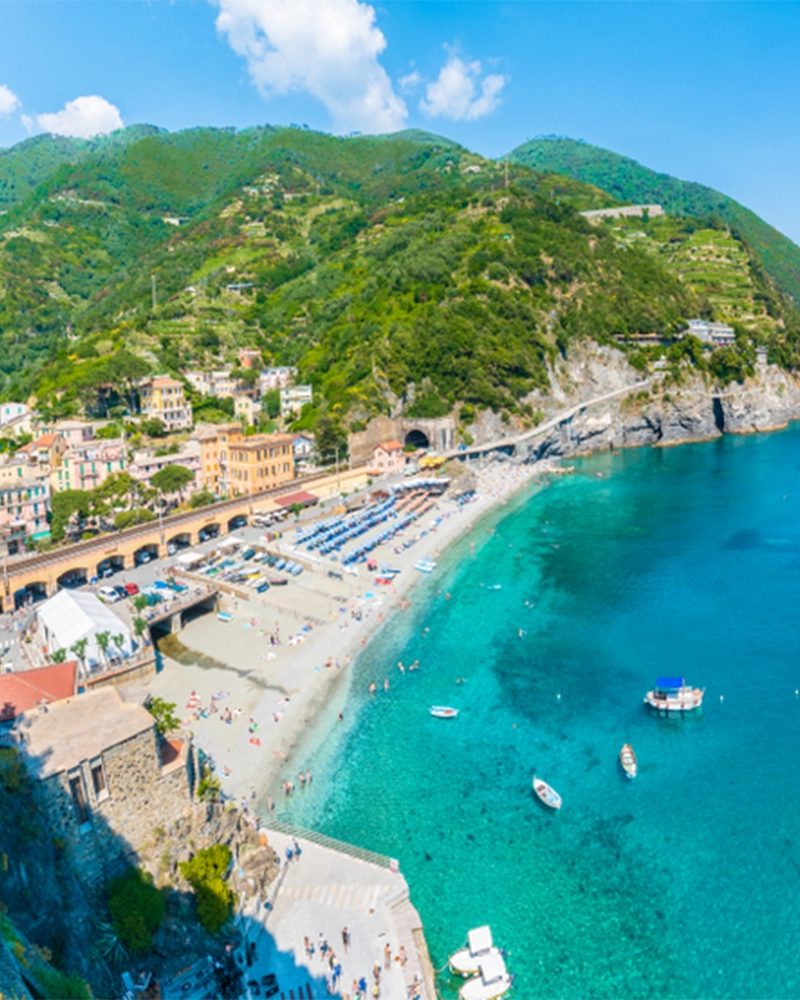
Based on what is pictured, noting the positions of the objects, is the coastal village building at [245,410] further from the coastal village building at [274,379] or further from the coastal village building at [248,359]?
the coastal village building at [248,359]

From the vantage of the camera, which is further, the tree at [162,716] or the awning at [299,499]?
the awning at [299,499]

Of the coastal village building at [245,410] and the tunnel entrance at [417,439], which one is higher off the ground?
the coastal village building at [245,410]

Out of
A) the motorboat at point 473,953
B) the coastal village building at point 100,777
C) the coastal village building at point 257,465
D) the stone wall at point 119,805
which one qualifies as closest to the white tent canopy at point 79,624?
the coastal village building at point 100,777

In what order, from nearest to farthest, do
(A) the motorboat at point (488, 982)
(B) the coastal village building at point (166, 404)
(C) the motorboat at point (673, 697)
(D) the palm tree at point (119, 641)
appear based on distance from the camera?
(A) the motorboat at point (488, 982), (C) the motorboat at point (673, 697), (D) the palm tree at point (119, 641), (B) the coastal village building at point (166, 404)

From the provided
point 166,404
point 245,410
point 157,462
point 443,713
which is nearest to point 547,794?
point 443,713

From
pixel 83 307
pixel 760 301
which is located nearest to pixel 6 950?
pixel 83 307

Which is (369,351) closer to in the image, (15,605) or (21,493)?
(21,493)

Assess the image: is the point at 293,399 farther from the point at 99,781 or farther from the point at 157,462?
the point at 99,781
